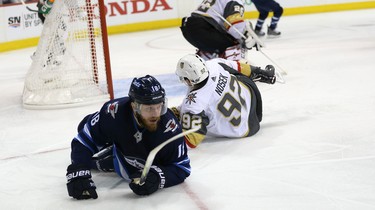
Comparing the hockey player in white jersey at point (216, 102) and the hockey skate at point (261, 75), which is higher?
the hockey player in white jersey at point (216, 102)

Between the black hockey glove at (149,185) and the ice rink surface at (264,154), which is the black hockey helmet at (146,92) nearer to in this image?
the black hockey glove at (149,185)

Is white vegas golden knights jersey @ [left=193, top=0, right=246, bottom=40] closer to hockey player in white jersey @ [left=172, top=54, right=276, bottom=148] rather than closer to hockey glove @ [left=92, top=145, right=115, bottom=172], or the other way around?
hockey player in white jersey @ [left=172, top=54, right=276, bottom=148]

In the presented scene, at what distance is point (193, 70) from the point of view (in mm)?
3584

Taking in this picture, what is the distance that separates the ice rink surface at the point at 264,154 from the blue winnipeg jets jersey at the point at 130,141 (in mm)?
113

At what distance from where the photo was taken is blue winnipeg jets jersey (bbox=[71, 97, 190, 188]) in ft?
9.47

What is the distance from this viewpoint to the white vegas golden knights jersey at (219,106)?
141 inches

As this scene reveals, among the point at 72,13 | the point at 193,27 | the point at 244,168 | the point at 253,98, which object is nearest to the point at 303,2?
the point at 193,27

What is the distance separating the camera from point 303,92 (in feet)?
17.1

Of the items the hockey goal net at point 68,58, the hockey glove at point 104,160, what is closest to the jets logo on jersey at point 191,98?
the hockey glove at point 104,160

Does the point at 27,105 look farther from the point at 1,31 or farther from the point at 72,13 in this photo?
the point at 1,31

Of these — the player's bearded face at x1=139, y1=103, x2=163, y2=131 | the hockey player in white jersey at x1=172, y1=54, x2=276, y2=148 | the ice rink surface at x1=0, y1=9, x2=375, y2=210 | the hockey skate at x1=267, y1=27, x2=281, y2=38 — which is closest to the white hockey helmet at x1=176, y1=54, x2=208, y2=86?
Result: the hockey player in white jersey at x1=172, y1=54, x2=276, y2=148

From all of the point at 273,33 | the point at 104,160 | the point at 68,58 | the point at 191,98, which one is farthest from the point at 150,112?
the point at 273,33

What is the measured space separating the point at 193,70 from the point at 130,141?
2.60 feet

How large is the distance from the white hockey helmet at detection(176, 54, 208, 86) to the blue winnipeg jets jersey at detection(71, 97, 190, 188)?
657 millimetres
